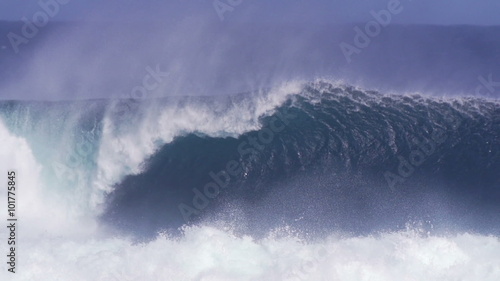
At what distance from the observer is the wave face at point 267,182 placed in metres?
15.5

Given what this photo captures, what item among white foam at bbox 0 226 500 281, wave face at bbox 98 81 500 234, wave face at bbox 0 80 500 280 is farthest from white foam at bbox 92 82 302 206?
white foam at bbox 0 226 500 281

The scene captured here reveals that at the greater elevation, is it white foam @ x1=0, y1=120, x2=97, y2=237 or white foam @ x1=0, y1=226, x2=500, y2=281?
white foam @ x1=0, y1=120, x2=97, y2=237

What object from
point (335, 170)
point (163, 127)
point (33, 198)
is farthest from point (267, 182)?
point (33, 198)

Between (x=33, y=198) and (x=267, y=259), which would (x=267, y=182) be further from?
(x=33, y=198)

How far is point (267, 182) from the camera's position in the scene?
17.1 metres

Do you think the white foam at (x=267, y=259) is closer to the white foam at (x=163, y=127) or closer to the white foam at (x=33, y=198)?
the white foam at (x=33, y=198)

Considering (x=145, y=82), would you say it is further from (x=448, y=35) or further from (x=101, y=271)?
(x=448, y=35)

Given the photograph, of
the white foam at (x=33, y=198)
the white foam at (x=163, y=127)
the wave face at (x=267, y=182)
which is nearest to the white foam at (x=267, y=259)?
the wave face at (x=267, y=182)

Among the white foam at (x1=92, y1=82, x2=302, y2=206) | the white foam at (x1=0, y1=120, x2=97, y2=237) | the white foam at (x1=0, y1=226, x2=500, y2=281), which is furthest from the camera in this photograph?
the white foam at (x1=92, y1=82, x2=302, y2=206)

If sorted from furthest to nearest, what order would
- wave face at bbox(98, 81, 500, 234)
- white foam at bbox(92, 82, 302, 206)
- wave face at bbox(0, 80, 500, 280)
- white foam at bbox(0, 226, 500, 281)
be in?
white foam at bbox(92, 82, 302, 206), wave face at bbox(98, 81, 500, 234), wave face at bbox(0, 80, 500, 280), white foam at bbox(0, 226, 500, 281)

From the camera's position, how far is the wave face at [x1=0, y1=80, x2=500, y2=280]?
15547 millimetres

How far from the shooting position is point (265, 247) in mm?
15734

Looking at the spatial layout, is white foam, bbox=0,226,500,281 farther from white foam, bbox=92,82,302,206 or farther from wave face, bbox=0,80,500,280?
white foam, bbox=92,82,302,206

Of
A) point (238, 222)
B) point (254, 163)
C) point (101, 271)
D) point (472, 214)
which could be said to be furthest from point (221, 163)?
point (472, 214)
